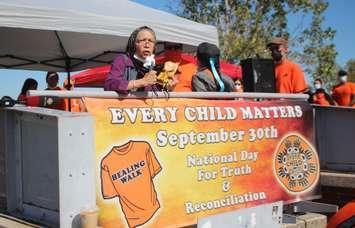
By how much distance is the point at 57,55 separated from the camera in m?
9.11

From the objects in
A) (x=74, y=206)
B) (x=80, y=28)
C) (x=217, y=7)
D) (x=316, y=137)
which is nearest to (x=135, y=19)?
(x=80, y=28)

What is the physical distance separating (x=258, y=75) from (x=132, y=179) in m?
2.24

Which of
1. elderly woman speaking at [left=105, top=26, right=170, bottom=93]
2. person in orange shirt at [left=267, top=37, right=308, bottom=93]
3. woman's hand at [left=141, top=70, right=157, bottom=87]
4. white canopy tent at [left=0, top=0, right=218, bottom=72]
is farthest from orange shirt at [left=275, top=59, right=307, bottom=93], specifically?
woman's hand at [left=141, top=70, right=157, bottom=87]

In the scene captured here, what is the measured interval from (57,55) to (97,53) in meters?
0.68

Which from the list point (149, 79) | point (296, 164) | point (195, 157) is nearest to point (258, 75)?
point (296, 164)

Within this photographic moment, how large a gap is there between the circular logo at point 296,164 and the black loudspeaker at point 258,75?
2.66 feet

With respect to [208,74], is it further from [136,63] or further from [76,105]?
[76,105]

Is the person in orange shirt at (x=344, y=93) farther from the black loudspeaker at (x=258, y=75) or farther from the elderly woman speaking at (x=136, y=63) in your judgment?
the elderly woman speaking at (x=136, y=63)

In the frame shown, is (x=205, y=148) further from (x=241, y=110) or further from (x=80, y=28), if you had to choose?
(x=80, y=28)

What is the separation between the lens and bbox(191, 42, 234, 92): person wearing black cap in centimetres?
439

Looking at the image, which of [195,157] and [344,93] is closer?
[195,157]

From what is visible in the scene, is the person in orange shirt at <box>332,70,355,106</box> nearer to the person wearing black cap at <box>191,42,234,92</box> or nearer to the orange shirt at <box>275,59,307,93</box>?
the orange shirt at <box>275,59,307,93</box>

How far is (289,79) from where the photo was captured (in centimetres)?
573

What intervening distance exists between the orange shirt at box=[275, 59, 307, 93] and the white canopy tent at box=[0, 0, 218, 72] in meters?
1.57
